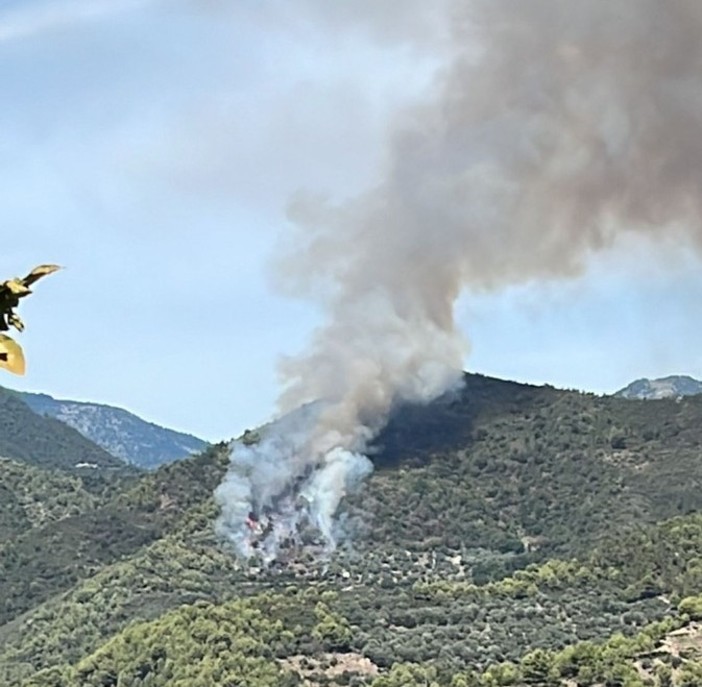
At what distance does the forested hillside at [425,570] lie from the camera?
248 ft

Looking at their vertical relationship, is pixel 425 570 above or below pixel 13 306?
above

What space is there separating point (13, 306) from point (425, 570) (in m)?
119

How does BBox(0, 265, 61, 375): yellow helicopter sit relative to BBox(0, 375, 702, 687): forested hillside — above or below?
below

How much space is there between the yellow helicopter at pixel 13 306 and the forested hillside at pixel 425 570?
2245 inches

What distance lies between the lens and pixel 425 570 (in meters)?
122

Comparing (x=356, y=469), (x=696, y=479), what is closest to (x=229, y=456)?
(x=356, y=469)

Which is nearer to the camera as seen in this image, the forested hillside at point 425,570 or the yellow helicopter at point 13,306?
the yellow helicopter at point 13,306

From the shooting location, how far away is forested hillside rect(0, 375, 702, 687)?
7550 cm

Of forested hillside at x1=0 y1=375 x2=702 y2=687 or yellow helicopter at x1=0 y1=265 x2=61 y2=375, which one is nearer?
yellow helicopter at x1=0 y1=265 x2=61 y2=375

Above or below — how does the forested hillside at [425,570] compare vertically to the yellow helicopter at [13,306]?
above

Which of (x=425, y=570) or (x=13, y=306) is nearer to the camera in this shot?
(x=13, y=306)

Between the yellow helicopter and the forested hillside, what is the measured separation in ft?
187

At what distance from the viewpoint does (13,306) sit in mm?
4270

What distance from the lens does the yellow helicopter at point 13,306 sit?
421 cm
